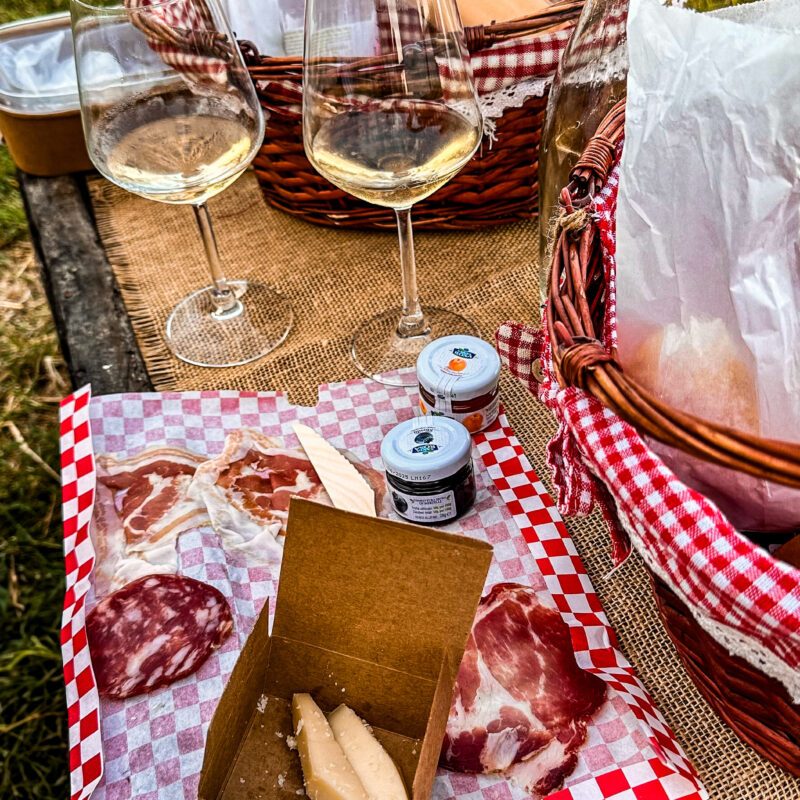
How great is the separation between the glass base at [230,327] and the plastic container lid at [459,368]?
21 cm

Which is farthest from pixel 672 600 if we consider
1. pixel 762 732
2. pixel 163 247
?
pixel 163 247

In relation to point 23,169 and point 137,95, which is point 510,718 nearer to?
point 137,95

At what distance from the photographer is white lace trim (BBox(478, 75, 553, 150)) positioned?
738 millimetres

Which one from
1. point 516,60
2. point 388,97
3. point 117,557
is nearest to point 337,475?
point 117,557

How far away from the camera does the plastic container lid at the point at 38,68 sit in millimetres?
982

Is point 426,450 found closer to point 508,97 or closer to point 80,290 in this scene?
point 508,97

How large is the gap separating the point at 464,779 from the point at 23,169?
910 mm

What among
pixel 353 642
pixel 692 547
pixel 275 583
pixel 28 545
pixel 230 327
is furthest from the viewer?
pixel 28 545

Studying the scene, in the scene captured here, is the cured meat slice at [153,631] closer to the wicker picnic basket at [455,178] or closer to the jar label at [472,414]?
the jar label at [472,414]

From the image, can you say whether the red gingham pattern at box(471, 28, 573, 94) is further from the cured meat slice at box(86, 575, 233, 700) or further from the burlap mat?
the cured meat slice at box(86, 575, 233, 700)

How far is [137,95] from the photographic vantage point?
2.22 feet

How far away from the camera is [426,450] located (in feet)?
1.81

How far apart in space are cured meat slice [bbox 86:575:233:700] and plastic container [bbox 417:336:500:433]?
21 cm

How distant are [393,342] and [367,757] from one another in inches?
15.9
